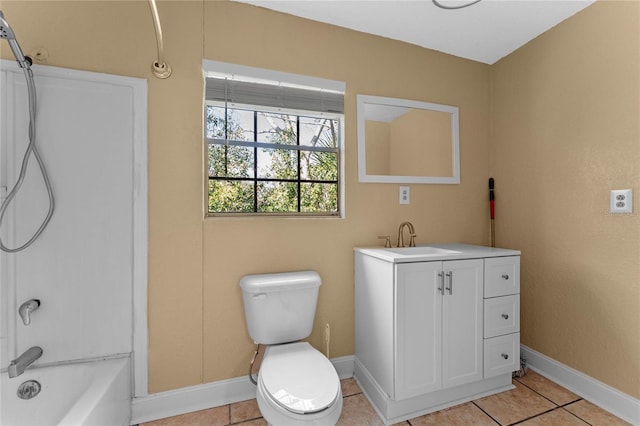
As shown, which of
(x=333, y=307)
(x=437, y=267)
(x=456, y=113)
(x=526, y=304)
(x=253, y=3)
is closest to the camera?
(x=437, y=267)

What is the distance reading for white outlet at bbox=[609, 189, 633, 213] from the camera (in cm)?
141

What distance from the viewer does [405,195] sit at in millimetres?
1937

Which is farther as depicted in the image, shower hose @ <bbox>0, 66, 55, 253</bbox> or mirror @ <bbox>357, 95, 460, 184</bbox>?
mirror @ <bbox>357, 95, 460, 184</bbox>

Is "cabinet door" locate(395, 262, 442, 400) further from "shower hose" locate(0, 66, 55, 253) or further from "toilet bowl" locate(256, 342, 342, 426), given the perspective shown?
"shower hose" locate(0, 66, 55, 253)

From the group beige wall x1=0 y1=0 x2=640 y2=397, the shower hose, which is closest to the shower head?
the shower hose

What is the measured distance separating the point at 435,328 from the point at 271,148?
1.40 metres

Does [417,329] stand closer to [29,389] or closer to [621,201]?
[621,201]

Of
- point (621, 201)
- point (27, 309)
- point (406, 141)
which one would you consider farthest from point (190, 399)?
point (621, 201)

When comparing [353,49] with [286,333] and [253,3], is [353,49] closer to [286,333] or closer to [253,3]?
[253,3]

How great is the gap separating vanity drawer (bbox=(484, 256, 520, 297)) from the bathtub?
1.92m

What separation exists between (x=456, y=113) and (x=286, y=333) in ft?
6.39

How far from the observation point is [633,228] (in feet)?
4.60

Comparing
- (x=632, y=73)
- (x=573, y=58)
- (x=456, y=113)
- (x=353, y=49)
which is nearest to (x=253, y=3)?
(x=353, y=49)

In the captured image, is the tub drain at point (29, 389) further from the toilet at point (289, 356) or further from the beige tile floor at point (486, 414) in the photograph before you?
the toilet at point (289, 356)
